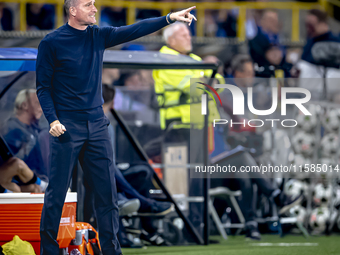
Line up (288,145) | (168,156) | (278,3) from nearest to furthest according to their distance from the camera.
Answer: (168,156) < (288,145) < (278,3)

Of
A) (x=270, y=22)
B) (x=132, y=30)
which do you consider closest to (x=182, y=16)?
(x=132, y=30)

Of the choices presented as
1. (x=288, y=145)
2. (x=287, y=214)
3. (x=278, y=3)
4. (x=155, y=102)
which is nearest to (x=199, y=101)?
(x=155, y=102)

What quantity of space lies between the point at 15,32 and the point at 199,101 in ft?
16.7

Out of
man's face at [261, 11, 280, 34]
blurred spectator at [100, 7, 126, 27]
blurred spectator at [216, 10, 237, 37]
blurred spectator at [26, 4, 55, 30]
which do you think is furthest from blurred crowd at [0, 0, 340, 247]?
blurred spectator at [26, 4, 55, 30]

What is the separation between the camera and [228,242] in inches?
232

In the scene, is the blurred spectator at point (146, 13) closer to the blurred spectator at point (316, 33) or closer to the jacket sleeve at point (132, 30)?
the blurred spectator at point (316, 33)

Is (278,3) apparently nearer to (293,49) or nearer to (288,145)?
(293,49)

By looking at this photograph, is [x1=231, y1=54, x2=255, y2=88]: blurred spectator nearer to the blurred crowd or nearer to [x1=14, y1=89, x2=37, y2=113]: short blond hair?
the blurred crowd

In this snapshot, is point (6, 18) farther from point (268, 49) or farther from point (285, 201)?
point (285, 201)

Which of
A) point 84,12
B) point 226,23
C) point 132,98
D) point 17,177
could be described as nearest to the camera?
point 84,12

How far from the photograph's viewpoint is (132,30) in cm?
388

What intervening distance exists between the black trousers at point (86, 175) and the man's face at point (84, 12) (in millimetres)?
647

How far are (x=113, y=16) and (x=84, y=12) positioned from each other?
630 centimetres

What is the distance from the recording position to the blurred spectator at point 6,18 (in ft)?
31.5
